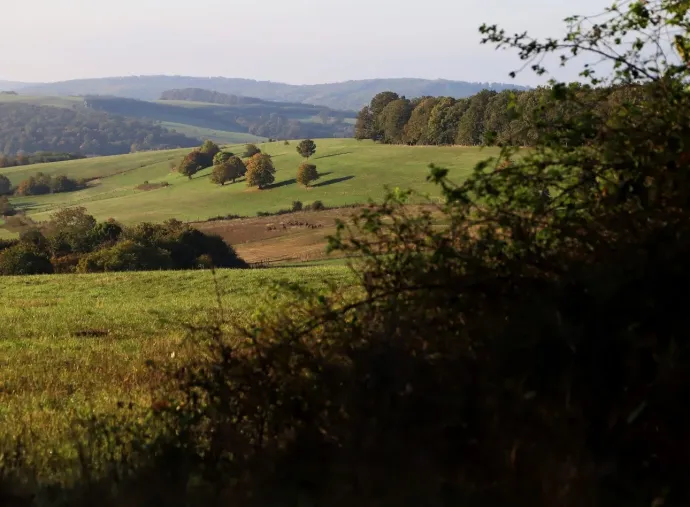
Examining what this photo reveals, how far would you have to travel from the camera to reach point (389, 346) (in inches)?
219

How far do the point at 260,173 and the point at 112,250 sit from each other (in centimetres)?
6307

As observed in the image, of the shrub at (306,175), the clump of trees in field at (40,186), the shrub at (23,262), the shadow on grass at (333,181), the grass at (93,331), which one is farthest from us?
the clump of trees in field at (40,186)

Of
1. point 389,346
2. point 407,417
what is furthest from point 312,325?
point 407,417

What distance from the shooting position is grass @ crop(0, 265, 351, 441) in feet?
29.3

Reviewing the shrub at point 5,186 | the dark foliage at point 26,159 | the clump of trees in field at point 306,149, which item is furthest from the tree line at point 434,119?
the dark foliage at point 26,159

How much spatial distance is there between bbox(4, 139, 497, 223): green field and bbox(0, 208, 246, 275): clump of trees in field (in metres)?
30.4

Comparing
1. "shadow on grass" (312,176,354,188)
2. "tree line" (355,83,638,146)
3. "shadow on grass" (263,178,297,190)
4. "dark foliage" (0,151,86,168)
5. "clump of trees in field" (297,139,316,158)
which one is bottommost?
"dark foliage" (0,151,86,168)

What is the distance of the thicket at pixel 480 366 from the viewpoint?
5.02 meters

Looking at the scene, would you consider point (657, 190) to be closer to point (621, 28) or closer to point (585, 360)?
point (585, 360)

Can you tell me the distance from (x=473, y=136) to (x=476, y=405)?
4205 inches

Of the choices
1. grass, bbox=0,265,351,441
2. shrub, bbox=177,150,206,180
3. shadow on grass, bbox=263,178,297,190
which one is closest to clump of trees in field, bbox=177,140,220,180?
shrub, bbox=177,150,206,180

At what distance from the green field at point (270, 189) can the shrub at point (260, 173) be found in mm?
1407

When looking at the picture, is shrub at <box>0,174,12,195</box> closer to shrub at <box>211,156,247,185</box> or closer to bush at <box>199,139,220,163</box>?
bush at <box>199,139,220,163</box>

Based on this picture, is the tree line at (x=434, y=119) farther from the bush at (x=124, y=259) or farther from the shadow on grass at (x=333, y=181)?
the bush at (x=124, y=259)
